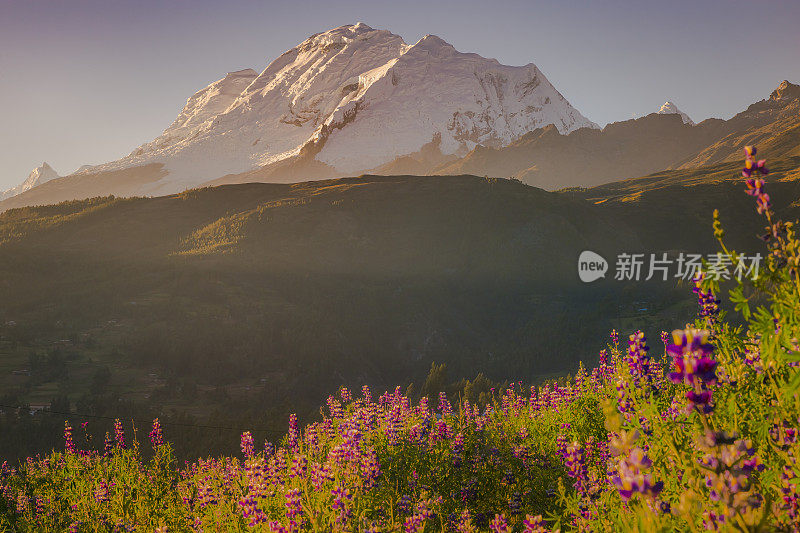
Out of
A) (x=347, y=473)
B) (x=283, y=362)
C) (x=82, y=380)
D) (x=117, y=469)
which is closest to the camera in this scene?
(x=347, y=473)

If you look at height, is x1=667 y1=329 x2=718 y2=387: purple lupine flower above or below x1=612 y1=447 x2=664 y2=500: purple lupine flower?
above

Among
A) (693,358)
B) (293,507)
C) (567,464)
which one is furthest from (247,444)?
(693,358)

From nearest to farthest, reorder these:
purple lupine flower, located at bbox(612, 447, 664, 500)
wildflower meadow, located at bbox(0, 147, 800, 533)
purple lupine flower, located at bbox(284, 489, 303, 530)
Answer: purple lupine flower, located at bbox(612, 447, 664, 500), wildflower meadow, located at bbox(0, 147, 800, 533), purple lupine flower, located at bbox(284, 489, 303, 530)

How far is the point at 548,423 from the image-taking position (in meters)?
7.38

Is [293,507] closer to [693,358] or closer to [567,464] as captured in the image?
[567,464]

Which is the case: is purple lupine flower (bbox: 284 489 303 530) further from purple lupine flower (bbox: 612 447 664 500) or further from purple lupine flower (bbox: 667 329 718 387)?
purple lupine flower (bbox: 667 329 718 387)

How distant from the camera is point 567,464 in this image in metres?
3.64

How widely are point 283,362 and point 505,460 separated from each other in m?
60.7

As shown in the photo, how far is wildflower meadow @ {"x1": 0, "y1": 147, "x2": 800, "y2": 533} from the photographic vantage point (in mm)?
1705

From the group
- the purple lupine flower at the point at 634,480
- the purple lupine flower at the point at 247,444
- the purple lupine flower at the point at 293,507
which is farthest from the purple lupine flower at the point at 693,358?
the purple lupine flower at the point at 247,444

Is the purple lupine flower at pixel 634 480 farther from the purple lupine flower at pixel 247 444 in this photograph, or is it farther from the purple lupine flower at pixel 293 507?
the purple lupine flower at pixel 247 444

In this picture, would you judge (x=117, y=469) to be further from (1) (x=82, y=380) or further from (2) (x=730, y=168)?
(2) (x=730, y=168)

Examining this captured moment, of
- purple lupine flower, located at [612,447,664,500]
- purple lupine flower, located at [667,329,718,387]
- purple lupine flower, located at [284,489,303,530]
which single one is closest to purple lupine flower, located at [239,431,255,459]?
purple lupine flower, located at [284,489,303,530]

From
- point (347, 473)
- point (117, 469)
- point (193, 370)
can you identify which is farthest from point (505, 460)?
point (193, 370)
